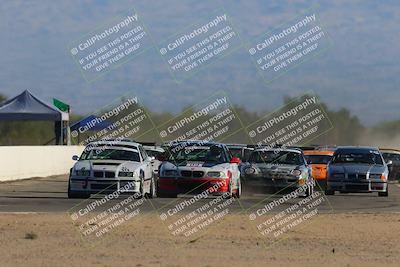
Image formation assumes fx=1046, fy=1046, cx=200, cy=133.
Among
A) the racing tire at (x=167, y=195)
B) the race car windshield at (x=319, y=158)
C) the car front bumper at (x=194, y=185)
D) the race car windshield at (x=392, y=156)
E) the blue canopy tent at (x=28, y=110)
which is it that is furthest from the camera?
the race car windshield at (x=392, y=156)

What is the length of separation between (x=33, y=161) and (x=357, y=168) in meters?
14.4

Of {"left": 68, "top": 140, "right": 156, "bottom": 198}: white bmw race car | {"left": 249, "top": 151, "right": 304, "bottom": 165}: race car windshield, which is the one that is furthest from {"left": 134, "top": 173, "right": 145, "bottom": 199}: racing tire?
{"left": 249, "top": 151, "right": 304, "bottom": 165}: race car windshield

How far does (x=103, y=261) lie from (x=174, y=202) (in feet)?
37.2

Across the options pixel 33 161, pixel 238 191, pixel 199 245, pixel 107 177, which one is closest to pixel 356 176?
pixel 238 191

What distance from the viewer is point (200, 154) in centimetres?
2622

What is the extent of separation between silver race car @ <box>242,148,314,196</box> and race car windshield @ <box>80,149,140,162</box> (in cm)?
353

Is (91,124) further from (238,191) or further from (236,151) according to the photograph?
(238,191)

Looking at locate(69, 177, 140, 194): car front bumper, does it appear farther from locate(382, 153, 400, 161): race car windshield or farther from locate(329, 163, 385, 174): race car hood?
locate(382, 153, 400, 161): race car windshield

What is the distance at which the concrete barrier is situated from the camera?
3491 cm

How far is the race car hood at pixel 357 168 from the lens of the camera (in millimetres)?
29062

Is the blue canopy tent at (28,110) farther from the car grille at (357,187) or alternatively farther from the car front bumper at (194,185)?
the car front bumper at (194,185)

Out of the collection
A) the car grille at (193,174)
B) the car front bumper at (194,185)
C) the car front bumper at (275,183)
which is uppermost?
the car grille at (193,174)

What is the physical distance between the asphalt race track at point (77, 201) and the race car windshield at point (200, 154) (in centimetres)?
115

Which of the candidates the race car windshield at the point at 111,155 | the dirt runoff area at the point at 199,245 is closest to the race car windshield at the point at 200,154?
the race car windshield at the point at 111,155
